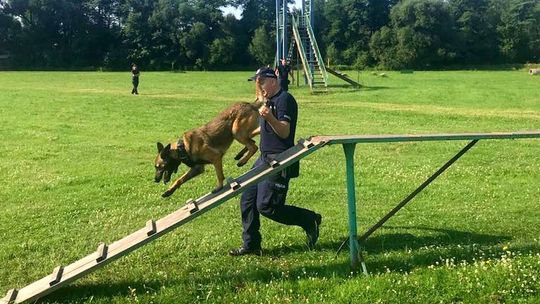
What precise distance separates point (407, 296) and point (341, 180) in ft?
18.8

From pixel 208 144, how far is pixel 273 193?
112 cm

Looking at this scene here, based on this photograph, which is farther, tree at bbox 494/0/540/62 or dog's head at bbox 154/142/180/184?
tree at bbox 494/0/540/62

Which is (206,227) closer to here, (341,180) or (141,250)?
(141,250)

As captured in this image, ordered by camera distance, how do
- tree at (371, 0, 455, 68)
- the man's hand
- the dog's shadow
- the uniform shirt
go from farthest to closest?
tree at (371, 0, 455, 68) → the uniform shirt → the man's hand → the dog's shadow

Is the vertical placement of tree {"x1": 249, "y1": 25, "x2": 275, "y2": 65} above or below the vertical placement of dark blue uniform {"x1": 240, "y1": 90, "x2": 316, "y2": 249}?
above

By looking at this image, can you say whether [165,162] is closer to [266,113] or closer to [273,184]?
[273,184]

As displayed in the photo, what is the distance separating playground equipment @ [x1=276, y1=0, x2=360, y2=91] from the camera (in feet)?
119

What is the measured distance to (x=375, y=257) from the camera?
623cm

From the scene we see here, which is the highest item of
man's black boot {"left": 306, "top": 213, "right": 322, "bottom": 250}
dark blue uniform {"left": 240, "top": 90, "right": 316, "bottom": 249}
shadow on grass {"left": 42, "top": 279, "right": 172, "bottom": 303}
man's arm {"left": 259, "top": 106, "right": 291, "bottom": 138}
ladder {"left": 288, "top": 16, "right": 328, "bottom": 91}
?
ladder {"left": 288, "top": 16, "right": 328, "bottom": 91}

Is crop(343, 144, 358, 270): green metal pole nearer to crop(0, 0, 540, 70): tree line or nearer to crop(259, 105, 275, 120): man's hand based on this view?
crop(259, 105, 275, 120): man's hand

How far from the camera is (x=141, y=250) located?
6.72 meters

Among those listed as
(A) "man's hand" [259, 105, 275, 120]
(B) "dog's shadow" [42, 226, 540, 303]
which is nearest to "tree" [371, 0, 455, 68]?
(B) "dog's shadow" [42, 226, 540, 303]

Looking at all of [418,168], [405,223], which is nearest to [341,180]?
[418,168]

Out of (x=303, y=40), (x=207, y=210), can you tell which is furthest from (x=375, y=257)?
(x=303, y=40)
